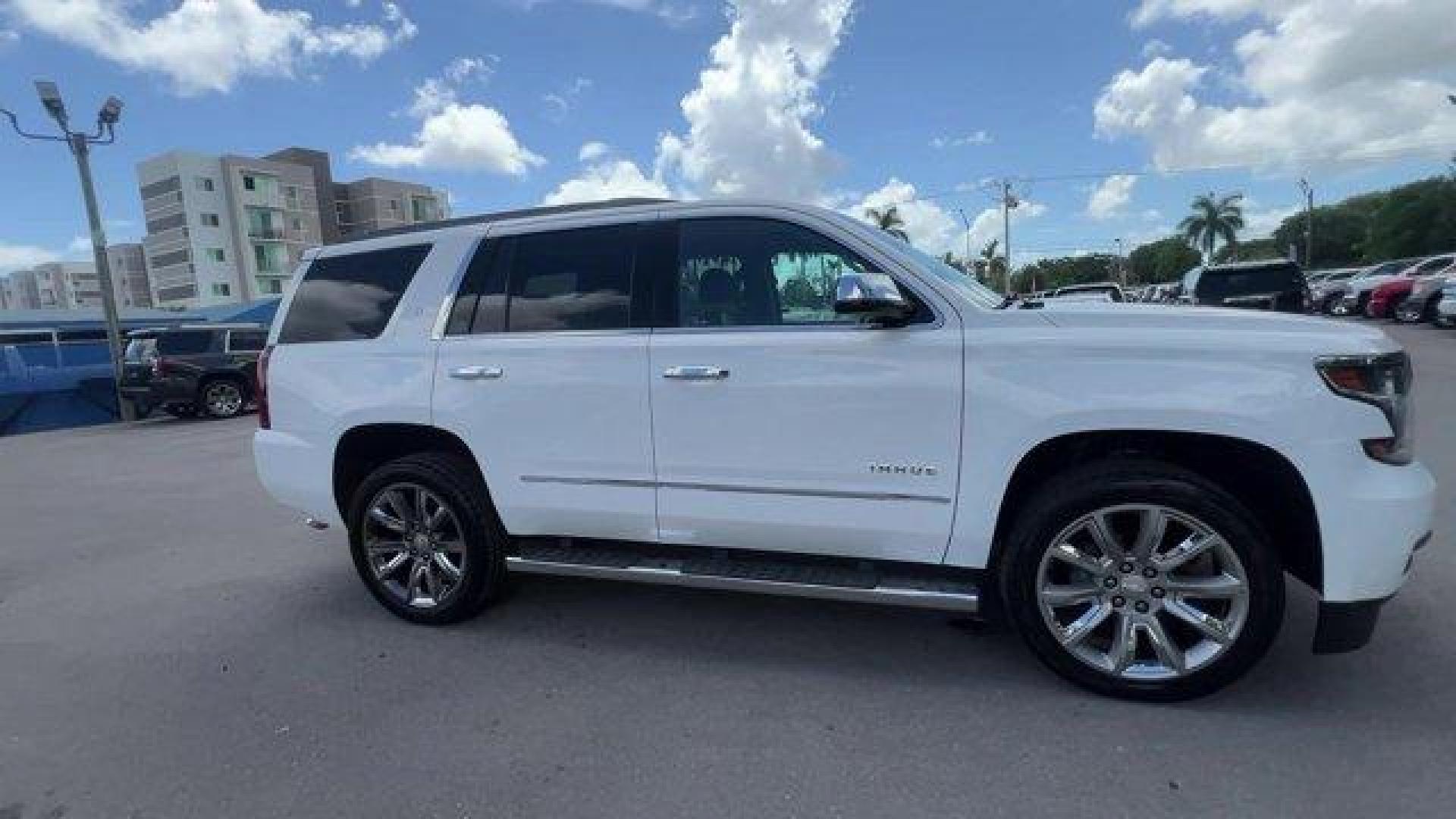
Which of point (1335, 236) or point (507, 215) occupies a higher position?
point (1335, 236)

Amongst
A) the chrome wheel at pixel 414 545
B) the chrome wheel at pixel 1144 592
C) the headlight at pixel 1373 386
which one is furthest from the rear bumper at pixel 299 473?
the headlight at pixel 1373 386

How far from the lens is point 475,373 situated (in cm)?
378

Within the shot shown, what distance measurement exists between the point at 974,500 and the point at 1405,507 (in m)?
1.34

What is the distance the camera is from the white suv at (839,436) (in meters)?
2.80

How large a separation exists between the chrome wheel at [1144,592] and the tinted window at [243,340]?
17290mm

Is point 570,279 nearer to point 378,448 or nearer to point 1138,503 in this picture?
point 378,448

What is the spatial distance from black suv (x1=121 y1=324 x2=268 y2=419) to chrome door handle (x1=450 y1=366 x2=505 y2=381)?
14413 mm

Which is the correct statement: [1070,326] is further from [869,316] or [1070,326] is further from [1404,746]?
[1404,746]

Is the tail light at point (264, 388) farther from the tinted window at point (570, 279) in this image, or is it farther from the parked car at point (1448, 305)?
the parked car at point (1448, 305)

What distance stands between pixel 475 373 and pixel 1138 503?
9.10ft

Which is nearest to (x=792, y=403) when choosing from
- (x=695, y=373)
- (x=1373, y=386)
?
(x=695, y=373)

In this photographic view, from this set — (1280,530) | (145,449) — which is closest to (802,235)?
(1280,530)

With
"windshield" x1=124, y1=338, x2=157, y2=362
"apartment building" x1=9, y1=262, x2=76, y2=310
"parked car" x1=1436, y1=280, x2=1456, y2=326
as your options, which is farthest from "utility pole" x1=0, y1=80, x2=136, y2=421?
"apartment building" x1=9, y1=262, x2=76, y2=310

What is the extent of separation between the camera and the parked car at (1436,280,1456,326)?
16.2 m
